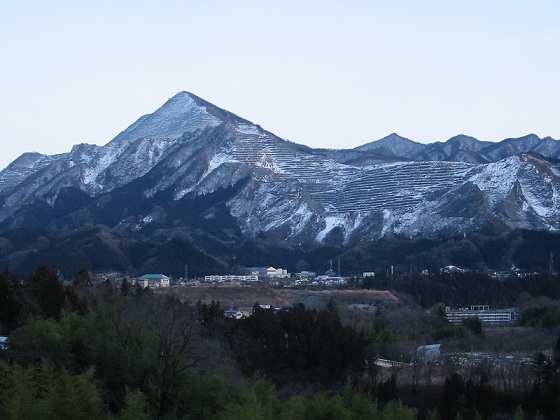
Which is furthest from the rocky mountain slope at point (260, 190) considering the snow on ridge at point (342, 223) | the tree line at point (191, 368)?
the tree line at point (191, 368)

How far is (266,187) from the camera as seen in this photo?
15288 centimetres

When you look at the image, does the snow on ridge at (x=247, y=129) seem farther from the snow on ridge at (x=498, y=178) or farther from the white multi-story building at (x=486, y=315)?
the white multi-story building at (x=486, y=315)

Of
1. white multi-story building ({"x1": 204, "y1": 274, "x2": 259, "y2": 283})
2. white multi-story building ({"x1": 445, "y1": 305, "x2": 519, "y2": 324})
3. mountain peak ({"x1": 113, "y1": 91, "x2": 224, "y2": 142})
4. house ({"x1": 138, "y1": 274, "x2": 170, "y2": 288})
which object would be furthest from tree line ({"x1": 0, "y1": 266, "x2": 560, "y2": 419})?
mountain peak ({"x1": 113, "y1": 91, "x2": 224, "y2": 142})

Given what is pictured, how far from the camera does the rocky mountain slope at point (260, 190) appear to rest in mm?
134875

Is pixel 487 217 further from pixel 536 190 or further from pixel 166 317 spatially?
pixel 166 317

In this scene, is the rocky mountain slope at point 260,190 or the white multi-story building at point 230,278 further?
the rocky mountain slope at point 260,190

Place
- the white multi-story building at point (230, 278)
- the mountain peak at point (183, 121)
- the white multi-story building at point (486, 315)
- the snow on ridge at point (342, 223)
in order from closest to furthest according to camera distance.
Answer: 1. the white multi-story building at point (486, 315)
2. the white multi-story building at point (230, 278)
3. the snow on ridge at point (342, 223)
4. the mountain peak at point (183, 121)

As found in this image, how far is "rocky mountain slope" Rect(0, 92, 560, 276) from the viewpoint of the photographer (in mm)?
134875

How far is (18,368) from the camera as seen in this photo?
27469 millimetres

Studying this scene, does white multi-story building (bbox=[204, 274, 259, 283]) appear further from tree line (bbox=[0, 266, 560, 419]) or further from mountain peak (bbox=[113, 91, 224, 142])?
mountain peak (bbox=[113, 91, 224, 142])

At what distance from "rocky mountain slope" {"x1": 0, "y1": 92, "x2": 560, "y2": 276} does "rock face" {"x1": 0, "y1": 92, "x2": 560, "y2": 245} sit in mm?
196

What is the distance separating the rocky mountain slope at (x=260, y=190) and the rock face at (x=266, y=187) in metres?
0.20

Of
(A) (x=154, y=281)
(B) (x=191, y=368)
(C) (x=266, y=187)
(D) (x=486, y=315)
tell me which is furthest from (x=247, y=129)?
(B) (x=191, y=368)

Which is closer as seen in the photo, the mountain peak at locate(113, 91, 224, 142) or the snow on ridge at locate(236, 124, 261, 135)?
the snow on ridge at locate(236, 124, 261, 135)
